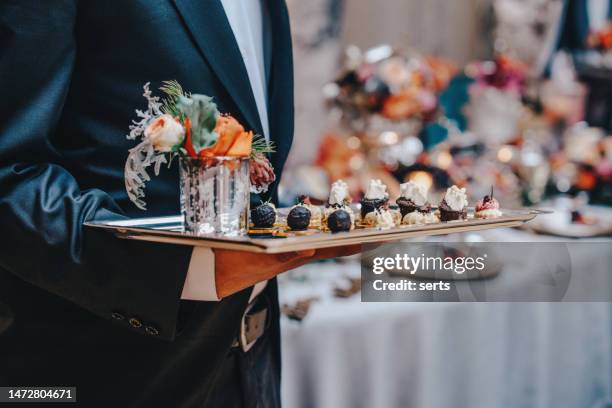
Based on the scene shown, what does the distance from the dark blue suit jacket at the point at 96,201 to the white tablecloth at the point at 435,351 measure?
0.58 meters

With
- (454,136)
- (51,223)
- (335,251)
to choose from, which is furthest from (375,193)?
(454,136)

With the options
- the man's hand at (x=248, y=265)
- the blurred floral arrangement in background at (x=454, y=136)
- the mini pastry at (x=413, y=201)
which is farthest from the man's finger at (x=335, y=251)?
the blurred floral arrangement in background at (x=454, y=136)

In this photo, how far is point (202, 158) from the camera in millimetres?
864

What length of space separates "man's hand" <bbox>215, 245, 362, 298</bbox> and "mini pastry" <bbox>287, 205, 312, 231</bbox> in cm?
5

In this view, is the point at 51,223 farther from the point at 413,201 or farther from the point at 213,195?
the point at 413,201

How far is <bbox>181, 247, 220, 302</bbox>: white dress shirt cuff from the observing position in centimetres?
89

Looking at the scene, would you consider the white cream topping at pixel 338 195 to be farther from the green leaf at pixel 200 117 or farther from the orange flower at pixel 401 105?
the orange flower at pixel 401 105

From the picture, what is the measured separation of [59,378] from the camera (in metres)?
1.00

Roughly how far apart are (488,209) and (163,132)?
0.61 m

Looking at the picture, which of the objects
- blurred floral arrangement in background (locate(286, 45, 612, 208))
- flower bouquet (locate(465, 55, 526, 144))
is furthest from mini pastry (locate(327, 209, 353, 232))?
flower bouquet (locate(465, 55, 526, 144))

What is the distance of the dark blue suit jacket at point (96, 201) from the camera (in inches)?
34.2

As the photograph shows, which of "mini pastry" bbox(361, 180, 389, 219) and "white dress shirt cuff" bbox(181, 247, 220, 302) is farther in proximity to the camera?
"mini pastry" bbox(361, 180, 389, 219)

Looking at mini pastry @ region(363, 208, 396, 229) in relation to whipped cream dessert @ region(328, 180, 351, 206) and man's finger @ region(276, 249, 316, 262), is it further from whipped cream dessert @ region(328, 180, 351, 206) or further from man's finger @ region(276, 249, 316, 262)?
man's finger @ region(276, 249, 316, 262)

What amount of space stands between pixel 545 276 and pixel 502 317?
0.18 m
